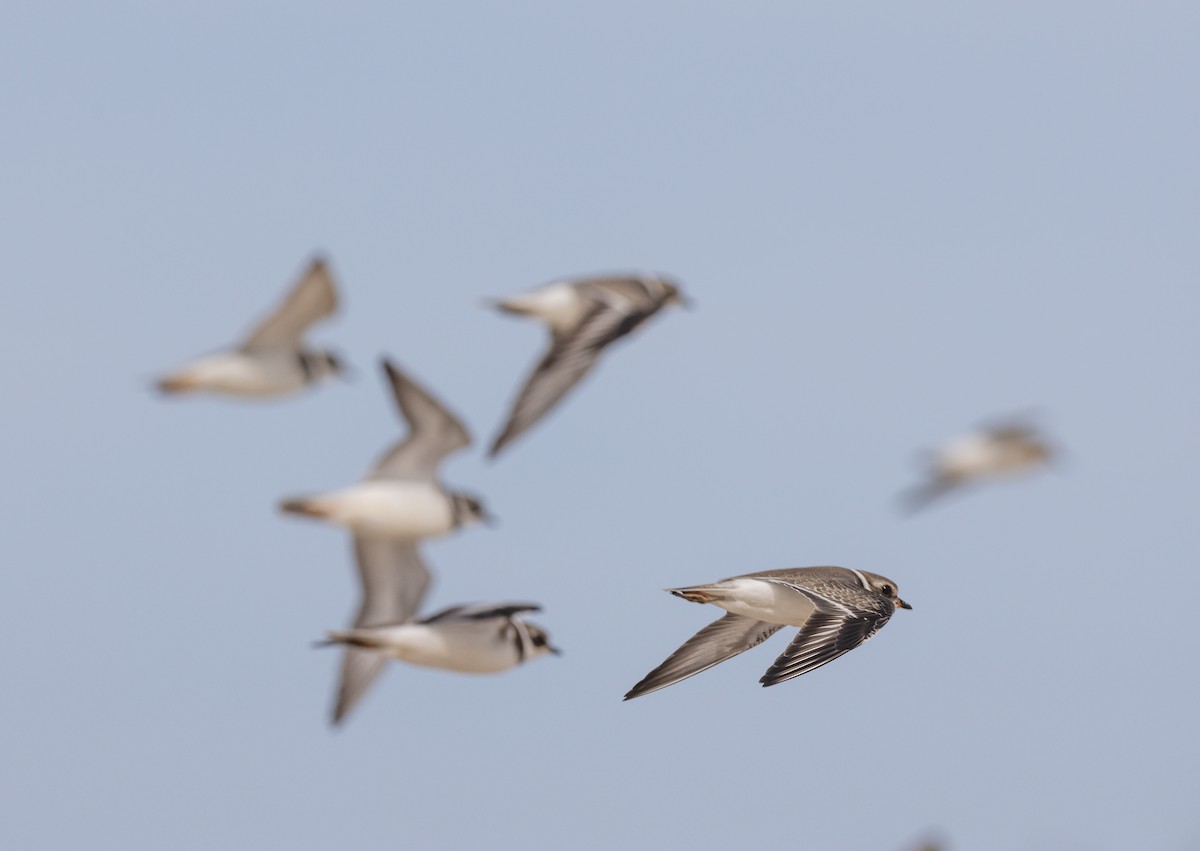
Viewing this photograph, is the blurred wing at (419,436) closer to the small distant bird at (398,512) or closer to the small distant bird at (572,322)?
the small distant bird at (398,512)

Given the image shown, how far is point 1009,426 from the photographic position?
79.4 ft

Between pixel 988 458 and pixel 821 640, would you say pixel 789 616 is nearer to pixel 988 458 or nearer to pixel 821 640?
pixel 821 640

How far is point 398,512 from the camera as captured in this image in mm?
13492

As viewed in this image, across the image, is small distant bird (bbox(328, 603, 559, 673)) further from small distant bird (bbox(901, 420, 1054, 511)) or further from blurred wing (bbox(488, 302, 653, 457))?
small distant bird (bbox(901, 420, 1054, 511))

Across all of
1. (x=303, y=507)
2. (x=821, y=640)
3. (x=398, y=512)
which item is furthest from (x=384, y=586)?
(x=821, y=640)

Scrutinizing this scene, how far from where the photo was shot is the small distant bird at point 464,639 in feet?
39.4

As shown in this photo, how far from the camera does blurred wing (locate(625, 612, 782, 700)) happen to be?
36.8 feet

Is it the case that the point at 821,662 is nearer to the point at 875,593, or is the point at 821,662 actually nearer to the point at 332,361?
the point at 875,593

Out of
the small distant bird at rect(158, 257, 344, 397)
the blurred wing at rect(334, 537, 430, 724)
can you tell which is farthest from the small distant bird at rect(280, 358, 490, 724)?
the small distant bird at rect(158, 257, 344, 397)

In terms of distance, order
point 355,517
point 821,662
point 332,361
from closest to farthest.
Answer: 1. point 821,662
2. point 355,517
3. point 332,361

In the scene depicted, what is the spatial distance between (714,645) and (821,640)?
194 centimetres

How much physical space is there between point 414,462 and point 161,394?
7.04ft

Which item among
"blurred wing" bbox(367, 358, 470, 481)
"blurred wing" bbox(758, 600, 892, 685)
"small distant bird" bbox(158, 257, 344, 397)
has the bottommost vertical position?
"blurred wing" bbox(758, 600, 892, 685)

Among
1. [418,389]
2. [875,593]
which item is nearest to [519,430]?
[418,389]
